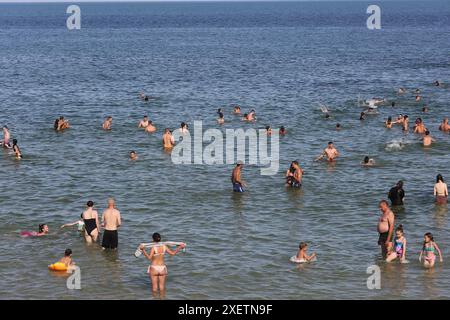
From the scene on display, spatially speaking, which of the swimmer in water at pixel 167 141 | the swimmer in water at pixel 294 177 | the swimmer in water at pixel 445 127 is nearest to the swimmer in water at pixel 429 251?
the swimmer in water at pixel 294 177

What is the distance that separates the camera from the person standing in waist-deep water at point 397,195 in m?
29.7

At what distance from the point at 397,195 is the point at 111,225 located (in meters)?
11.6

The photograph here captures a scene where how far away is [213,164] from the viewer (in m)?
37.8

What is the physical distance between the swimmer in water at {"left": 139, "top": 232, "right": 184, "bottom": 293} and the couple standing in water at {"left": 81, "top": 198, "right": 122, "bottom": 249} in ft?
10.7

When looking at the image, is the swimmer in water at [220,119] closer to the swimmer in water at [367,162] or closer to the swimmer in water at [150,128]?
the swimmer in water at [150,128]

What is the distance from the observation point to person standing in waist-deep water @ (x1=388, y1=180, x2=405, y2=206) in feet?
97.5

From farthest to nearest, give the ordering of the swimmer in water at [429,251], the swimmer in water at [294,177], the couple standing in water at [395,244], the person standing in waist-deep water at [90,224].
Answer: the swimmer in water at [294,177] < the person standing in waist-deep water at [90,224] < the couple standing in water at [395,244] < the swimmer in water at [429,251]

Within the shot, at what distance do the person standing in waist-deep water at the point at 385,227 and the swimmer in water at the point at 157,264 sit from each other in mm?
6726

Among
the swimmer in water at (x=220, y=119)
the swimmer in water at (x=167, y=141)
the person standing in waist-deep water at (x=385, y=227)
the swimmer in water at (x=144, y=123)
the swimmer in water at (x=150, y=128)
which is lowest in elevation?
the person standing in waist-deep water at (x=385, y=227)

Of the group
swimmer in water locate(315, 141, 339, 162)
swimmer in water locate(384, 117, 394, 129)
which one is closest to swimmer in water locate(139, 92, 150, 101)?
swimmer in water locate(384, 117, 394, 129)

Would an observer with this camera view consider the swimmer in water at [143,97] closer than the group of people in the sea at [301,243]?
No

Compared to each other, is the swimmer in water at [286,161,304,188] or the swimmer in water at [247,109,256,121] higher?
the swimmer in water at [247,109,256,121]

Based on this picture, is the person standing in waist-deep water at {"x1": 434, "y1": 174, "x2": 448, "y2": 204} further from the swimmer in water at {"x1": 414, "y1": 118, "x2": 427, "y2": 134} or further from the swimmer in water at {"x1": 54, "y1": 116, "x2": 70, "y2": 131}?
the swimmer in water at {"x1": 54, "y1": 116, "x2": 70, "y2": 131}

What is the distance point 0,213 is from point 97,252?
6520mm
